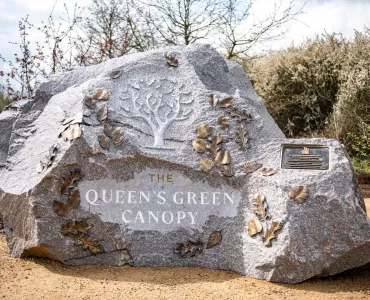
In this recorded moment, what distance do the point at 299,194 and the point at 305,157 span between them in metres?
0.36

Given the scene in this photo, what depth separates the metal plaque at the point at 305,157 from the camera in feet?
12.3

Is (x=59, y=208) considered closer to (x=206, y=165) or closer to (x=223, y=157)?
(x=206, y=165)

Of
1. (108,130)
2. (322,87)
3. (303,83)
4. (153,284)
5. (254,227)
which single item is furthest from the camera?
(303,83)

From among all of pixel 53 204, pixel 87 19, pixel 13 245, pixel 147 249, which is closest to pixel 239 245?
pixel 147 249

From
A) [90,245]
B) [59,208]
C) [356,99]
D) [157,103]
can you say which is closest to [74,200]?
[59,208]

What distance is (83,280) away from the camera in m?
3.60

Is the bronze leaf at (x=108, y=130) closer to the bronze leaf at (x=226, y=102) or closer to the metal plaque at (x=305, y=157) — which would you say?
the bronze leaf at (x=226, y=102)

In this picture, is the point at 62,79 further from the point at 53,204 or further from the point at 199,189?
the point at 199,189

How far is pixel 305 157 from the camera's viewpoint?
3812 millimetres

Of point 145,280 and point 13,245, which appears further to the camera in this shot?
point 13,245

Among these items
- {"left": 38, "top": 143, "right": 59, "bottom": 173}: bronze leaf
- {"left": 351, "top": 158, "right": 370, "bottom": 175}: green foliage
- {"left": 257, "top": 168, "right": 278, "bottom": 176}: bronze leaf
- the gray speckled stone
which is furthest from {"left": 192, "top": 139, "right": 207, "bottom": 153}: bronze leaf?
{"left": 351, "top": 158, "right": 370, "bottom": 175}: green foliage

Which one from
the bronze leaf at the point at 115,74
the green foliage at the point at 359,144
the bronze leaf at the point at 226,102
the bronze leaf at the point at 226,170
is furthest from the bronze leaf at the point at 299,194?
the green foliage at the point at 359,144

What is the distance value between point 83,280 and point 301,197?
1642 mm

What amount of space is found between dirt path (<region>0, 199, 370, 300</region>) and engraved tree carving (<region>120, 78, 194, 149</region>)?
1048mm
